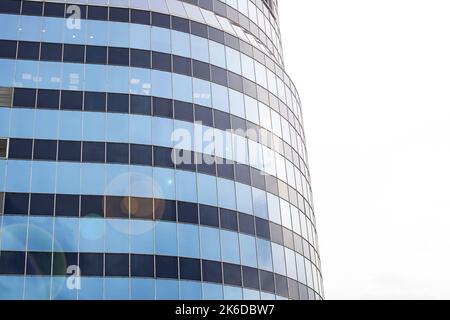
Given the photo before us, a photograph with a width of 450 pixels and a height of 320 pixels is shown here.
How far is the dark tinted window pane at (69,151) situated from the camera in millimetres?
44656

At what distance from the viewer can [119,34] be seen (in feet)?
162

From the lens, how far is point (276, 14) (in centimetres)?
6444

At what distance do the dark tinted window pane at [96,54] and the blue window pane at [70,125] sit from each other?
436 cm

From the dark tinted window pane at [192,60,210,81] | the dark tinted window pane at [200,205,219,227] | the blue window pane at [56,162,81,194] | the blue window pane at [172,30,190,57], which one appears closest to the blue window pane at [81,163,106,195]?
the blue window pane at [56,162,81,194]

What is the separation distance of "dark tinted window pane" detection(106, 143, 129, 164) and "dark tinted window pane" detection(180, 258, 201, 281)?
7.84 meters

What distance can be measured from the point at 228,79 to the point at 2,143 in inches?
667

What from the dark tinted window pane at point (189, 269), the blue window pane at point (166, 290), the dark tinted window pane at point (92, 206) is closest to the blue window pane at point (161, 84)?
the dark tinted window pane at point (92, 206)

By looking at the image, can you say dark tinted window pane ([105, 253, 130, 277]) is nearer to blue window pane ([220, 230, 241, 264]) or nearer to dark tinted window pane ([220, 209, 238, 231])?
blue window pane ([220, 230, 241, 264])

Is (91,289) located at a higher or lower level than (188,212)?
lower

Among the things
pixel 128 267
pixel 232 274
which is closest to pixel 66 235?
pixel 128 267

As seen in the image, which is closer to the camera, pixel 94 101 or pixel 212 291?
pixel 212 291

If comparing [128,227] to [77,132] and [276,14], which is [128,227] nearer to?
[77,132]

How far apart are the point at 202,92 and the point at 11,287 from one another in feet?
62.1

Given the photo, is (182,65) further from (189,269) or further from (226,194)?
(189,269)
